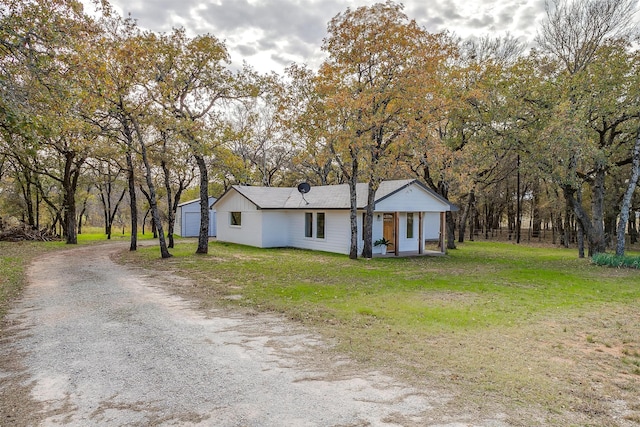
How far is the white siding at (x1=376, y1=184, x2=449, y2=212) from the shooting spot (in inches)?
695

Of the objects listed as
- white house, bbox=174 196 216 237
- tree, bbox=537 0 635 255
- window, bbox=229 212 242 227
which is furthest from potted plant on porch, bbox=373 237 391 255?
white house, bbox=174 196 216 237

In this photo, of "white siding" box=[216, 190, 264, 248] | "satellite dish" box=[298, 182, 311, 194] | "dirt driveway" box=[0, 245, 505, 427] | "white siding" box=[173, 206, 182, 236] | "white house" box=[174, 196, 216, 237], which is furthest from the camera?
"white siding" box=[173, 206, 182, 236]

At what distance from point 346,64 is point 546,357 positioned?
12327mm

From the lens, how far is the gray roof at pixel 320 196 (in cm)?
1797

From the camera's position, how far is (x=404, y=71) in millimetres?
14211

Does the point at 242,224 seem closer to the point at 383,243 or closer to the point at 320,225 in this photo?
the point at 320,225

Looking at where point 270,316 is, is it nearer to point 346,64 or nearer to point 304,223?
point 346,64

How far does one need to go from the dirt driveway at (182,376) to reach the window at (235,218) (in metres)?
16.1

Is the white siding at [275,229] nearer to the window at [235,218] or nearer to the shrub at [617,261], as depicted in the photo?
the window at [235,218]

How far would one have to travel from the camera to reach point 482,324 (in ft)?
21.2

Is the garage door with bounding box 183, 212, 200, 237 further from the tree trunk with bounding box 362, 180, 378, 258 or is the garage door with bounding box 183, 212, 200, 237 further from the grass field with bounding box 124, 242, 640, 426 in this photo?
the tree trunk with bounding box 362, 180, 378, 258

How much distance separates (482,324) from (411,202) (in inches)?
483

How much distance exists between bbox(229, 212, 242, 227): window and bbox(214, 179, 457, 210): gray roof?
1.78m

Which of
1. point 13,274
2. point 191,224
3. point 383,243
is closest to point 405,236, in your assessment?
point 383,243
